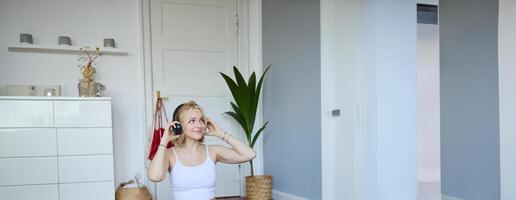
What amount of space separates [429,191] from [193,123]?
3.66 metres

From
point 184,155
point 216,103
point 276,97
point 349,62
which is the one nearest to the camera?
point 184,155

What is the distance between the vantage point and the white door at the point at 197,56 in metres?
4.30

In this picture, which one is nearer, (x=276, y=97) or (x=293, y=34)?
(x=293, y=34)

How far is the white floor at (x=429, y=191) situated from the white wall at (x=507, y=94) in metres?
1.77

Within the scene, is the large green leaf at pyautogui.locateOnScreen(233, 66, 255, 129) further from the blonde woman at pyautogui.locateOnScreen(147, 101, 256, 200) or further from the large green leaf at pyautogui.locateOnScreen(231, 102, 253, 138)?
the blonde woman at pyautogui.locateOnScreen(147, 101, 256, 200)

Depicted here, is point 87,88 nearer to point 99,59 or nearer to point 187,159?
point 99,59

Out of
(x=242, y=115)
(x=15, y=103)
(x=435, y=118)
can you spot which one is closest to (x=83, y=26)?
(x=15, y=103)

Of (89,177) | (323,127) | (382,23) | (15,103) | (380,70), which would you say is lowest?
(89,177)

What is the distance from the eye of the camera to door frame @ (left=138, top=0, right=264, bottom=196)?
4.21m

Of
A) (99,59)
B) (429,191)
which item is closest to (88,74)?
(99,59)

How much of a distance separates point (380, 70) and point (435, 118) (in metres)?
3.47

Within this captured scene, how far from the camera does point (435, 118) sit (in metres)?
6.11

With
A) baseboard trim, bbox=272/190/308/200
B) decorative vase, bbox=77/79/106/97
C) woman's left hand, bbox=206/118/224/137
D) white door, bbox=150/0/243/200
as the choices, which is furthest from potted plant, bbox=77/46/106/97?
woman's left hand, bbox=206/118/224/137

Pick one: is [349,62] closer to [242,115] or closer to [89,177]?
[242,115]
